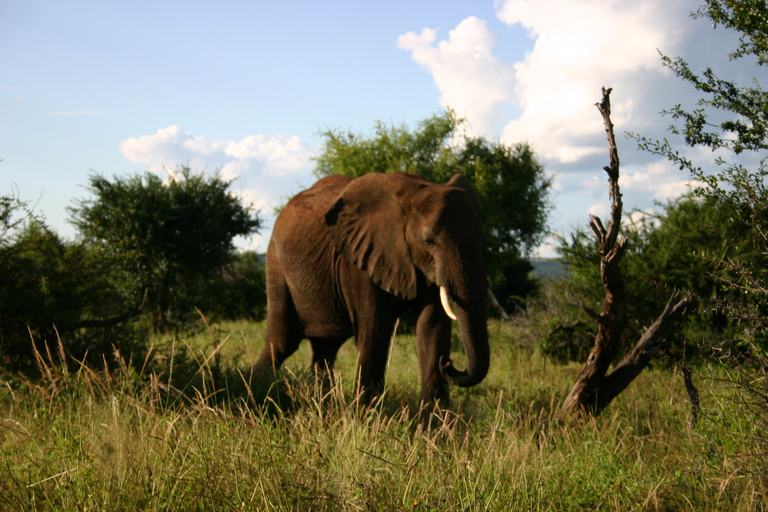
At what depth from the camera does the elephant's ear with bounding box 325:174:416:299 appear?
21.6 feet

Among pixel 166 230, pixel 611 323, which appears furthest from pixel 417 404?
pixel 166 230

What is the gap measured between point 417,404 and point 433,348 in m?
1.39

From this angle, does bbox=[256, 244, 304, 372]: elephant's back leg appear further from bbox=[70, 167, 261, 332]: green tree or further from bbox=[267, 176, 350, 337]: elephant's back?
bbox=[70, 167, 261, 332]: green tree

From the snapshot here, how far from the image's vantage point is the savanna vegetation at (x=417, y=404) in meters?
3.36

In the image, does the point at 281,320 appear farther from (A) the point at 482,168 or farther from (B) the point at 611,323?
(A) the point at 482,168

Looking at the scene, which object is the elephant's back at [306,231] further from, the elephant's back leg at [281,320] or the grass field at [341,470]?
the grass field at [341,470]

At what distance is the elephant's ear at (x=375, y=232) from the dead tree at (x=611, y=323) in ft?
6.14

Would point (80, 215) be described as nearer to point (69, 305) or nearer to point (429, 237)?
point (69, 305)

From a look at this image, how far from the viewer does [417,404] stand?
753 cm

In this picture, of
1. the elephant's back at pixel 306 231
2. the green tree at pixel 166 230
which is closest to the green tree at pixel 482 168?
the green tree at pixel 166 230

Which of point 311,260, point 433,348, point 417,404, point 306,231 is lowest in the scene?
point 417,404

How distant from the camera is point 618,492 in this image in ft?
12.4

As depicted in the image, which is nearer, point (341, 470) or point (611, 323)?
point (341, 470)

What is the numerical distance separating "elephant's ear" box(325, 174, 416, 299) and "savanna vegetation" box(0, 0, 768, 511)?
1.34 meters
